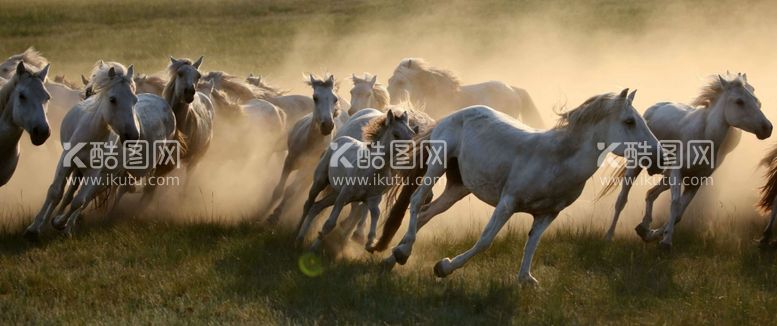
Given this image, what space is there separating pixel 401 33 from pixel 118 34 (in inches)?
358

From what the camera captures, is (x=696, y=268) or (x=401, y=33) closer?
(x=696, y=268)

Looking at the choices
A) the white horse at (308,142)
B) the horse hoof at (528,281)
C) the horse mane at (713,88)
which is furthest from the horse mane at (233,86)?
the horse hoof at (528,281)

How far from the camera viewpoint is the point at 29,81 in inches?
373

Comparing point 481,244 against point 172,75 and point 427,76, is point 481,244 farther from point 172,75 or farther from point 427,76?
point 427,76

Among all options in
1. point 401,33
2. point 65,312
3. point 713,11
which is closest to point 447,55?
point 401,33

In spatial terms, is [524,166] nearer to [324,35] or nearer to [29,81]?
[29,81]

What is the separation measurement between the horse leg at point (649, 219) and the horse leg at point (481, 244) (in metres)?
2.27

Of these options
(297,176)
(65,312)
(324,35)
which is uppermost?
(324,35)

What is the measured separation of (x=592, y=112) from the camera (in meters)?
8.33

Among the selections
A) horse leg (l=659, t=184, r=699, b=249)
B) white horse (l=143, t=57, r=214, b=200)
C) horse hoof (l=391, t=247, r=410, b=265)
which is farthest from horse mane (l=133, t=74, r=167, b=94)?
horse leg (l=659, t=184, r=699, b=249)

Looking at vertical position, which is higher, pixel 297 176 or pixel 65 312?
pixel 297 176

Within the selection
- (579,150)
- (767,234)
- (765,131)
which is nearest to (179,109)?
(579,150)

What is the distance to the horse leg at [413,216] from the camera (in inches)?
344

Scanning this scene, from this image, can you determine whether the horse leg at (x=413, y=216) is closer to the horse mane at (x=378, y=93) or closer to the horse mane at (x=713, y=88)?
the horse mane at (x=713, y=88)
